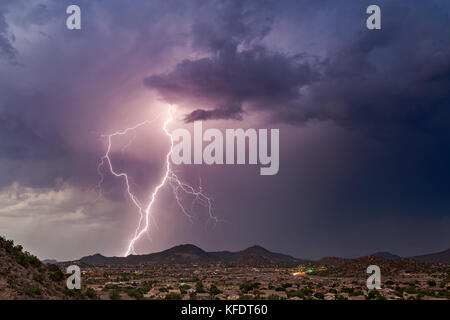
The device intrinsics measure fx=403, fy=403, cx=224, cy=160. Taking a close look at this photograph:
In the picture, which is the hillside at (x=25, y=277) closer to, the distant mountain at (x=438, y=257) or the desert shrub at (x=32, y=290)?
the desert shrub at (x=32, y=290)

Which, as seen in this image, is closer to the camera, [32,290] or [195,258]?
[32,290]

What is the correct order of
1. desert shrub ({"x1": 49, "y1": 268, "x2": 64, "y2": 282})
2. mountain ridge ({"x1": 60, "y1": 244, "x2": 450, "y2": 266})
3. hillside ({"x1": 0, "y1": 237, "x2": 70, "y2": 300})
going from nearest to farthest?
hillside ({"x1": 0, "y1": 237, "x2": 70, "y2": 300}), desert shrub ({"x1": 49, "y1": 268, "x2": 64, "y2": 282}), mountain ridge ({"x1": 60, "y1": 244, "x2": 450, "y2": 266})

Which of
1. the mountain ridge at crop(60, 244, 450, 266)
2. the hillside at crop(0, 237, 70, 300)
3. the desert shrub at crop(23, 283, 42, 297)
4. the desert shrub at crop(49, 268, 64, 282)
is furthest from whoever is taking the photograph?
the mountain ridge at crop(60, 244, 450, 266)

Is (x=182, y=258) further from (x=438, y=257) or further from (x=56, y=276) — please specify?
(x=56, y=276)

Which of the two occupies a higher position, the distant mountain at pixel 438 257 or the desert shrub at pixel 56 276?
the desert shrub at pixel 56 276

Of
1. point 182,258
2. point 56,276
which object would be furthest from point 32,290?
point 182,258

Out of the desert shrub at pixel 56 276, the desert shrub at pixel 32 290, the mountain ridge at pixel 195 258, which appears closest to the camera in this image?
the desert shrub at pixel 32 290

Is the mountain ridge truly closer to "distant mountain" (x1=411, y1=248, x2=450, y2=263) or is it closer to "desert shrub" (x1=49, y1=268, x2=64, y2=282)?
"distant mountain" (x1=411, y1=248, x2=450, y2=263)

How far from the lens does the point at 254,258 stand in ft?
520

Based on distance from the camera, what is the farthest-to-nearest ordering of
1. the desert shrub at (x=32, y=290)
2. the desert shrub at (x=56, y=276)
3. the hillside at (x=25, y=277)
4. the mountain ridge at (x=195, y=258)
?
1. the mountain ridge at (x=195, y=258)
2. the desert shrub at (x=56, y=276)
3. the desert shrub at (x=32, y=290)
4. the hillside at (x=25, y=277)

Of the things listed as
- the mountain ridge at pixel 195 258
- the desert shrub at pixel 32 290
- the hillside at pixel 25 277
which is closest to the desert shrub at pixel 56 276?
the hillside at pixel 25 277

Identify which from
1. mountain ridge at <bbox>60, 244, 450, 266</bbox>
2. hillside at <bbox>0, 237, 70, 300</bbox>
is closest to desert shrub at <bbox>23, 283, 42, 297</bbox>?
hillside at <bbox>0, 237, 70, 300</bbox>
